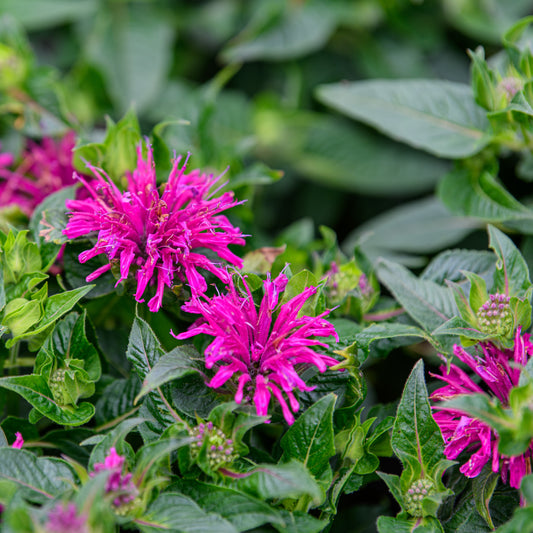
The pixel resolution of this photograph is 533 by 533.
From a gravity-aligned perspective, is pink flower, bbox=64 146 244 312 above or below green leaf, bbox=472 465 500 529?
above

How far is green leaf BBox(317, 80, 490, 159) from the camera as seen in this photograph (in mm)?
829

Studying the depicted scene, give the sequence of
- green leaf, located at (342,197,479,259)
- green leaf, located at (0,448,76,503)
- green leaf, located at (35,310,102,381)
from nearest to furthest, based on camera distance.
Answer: green leaf, located at (0,448,76,503)
green leaf, located at (35,310,102,381)
green leaf, located at (342,197,479,259)

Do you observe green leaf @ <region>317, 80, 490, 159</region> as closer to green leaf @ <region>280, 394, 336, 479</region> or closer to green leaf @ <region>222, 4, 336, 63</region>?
green leaf @ <region>222, 4, 336, 63</region>

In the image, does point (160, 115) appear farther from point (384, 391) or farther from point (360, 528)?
point (360, 528)

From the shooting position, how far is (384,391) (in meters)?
Result: 0.91

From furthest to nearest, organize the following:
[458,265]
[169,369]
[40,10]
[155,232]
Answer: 1. [40,10]
2. [458,265]
3. [155,232]
4. [169,369]

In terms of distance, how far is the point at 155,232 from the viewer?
2.09 ft

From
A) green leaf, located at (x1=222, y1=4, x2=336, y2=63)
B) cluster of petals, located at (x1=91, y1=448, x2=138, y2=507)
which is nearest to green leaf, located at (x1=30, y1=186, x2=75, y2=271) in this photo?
cluster of petals, located at (x1=91, y1=448, x2=138, y2=507)

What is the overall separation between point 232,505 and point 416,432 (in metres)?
0.20

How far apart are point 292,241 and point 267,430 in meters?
0.32

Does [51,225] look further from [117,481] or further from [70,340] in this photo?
[117,481]

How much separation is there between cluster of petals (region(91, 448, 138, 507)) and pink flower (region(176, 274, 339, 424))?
0.36 feet

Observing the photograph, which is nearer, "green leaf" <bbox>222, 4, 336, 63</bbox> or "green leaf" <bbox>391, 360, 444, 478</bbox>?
"green leaf" <bbox>391, 360, 444, 478</bbox>

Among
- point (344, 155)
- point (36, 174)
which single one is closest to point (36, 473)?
point (36, 174)
